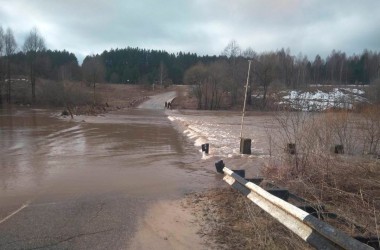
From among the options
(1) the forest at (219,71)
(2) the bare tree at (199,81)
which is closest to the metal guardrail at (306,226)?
(1) the forest at (219,71)

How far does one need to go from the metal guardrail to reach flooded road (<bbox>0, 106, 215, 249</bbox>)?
212cm

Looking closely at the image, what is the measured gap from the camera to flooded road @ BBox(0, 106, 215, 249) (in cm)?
632

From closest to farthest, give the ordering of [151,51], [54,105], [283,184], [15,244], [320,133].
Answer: [15,244]
[283,184]
[320,133]
[54,105]
[151,51]

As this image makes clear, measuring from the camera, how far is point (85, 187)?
9859 millimetres

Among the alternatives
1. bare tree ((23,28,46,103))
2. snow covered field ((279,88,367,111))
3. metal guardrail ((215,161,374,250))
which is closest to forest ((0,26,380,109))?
bare tree ((23,28,46,103))

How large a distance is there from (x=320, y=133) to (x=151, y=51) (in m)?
172

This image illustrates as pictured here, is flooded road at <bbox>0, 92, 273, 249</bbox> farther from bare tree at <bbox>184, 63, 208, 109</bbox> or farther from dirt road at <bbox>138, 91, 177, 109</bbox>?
bare tree at <bbox>184, 63, 208, 109</bbox>

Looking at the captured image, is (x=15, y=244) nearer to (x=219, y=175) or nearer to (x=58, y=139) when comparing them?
(x=219, y=175)

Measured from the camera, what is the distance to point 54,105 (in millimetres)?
72750

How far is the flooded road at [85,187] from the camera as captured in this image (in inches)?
249

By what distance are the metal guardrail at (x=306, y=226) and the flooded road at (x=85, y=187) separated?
2122 millimetres

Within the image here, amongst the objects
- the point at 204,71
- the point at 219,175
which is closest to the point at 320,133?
the point at 219,175

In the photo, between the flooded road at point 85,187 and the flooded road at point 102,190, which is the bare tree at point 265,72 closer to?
the flooded road at point 102,190

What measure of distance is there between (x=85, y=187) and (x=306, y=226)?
6.21m
